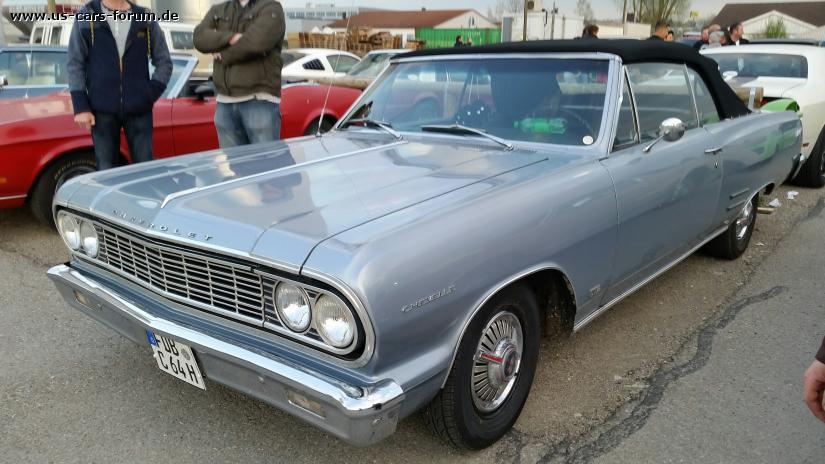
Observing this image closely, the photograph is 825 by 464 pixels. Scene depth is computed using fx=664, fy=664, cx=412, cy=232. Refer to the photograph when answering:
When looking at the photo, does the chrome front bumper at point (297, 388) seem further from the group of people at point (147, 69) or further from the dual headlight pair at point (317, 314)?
the group of people at point (147, 69)

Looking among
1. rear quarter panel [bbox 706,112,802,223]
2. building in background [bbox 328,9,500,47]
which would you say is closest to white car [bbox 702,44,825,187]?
rear quarter panel [bbox 706,112,802,223]

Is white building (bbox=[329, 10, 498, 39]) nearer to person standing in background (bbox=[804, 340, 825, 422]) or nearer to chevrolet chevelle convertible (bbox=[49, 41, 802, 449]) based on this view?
chevrolet chevelle convertible (bbox=[49, 41, 802, 449])

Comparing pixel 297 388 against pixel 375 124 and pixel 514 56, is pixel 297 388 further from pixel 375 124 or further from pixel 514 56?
pixel 514 56

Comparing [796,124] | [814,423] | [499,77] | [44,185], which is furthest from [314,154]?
[796,124]

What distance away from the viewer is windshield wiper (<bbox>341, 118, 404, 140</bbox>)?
3.45 m

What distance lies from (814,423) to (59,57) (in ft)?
22.9

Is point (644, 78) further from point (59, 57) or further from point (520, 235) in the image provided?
point (59, 57)

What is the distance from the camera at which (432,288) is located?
6.58 ft

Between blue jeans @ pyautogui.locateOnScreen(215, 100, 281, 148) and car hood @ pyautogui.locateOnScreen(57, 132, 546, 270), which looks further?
blue jeans @ pyautogui.locateOnScreen(215, 100, 281, 148)

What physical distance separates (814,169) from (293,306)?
6.59 metres

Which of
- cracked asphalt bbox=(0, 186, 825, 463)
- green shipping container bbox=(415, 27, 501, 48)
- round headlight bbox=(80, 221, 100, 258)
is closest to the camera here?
cracked asphalt bbox=(0, 186, 825, 463)

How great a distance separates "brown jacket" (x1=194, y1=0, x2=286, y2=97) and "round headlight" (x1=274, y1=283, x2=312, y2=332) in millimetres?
2924

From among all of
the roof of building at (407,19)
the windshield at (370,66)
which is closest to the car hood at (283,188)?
the windshield at (370,66)

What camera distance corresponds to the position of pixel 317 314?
197 cm
